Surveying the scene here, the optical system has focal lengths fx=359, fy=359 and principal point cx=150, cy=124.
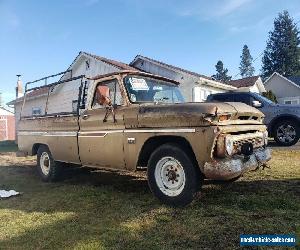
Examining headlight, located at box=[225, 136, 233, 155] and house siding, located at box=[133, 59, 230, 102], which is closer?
headlight, located at box=[225, 136, 233, 155]

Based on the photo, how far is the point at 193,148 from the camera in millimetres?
5086

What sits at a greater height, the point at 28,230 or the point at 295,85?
the point at 295,85

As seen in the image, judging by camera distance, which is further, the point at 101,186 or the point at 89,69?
the point at 89,69

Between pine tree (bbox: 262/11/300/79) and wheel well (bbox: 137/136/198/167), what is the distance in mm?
70027

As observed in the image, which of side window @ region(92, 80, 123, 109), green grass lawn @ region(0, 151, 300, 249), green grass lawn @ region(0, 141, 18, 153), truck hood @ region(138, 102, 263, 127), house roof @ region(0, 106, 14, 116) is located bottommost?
green grass lawn @ region(0, 151, 300, 249)

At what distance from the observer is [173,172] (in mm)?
5383

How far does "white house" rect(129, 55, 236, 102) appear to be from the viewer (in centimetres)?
2188

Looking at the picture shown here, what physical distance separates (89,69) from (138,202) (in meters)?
17.6

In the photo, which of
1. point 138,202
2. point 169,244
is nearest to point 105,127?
point 138,202

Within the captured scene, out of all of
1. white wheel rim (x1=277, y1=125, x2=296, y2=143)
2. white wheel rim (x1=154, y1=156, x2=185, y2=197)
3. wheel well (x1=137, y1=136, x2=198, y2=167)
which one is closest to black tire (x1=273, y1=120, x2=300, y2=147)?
white wheel rim (x1=277, y1=125, x2=296, y2=143)

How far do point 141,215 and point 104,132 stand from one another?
6.29ft

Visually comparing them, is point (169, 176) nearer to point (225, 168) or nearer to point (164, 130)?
point (164, 130)

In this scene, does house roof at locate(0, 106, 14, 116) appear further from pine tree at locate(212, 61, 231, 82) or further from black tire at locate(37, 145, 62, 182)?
pine tree at locate(212, 61, 231, 82)

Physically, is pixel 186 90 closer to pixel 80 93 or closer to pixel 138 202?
pixel 80 93
